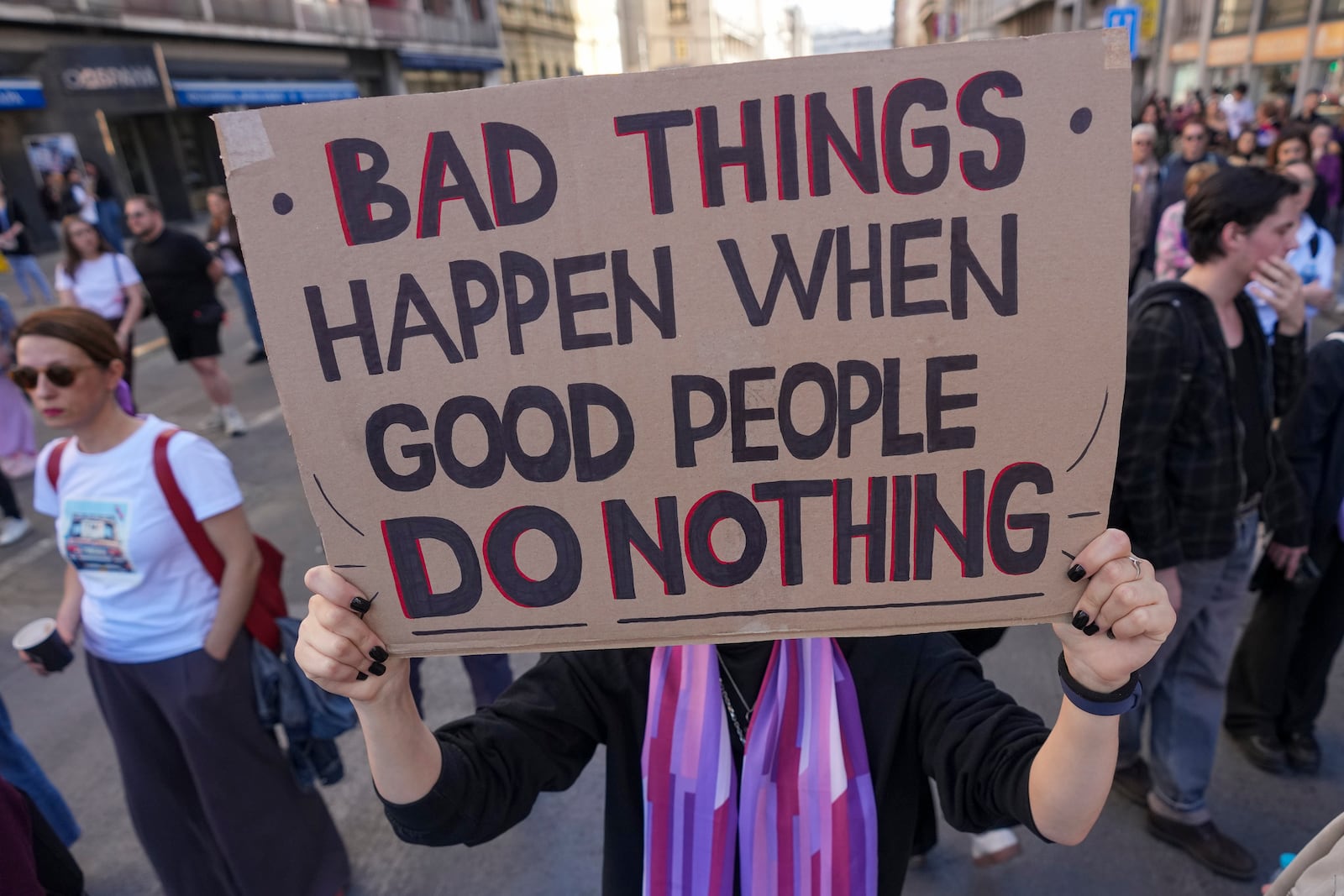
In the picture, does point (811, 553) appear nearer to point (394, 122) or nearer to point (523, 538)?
point (523, 538)

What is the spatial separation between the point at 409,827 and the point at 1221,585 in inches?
95.2

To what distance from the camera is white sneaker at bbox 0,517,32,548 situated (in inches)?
217

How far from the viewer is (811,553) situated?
4.02 ft

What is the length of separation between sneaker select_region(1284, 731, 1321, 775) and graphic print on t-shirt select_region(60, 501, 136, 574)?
3.76 metres

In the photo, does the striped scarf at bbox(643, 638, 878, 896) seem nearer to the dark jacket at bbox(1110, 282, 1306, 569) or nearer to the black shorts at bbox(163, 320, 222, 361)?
the dark jacket at bbox(1110, 282, 1306, 569)

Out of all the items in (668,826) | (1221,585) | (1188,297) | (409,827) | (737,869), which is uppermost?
(1188,297)

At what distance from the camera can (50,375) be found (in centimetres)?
224

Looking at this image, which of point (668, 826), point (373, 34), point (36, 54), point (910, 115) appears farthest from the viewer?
point (373, 34)

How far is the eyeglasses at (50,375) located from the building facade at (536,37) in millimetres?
37800

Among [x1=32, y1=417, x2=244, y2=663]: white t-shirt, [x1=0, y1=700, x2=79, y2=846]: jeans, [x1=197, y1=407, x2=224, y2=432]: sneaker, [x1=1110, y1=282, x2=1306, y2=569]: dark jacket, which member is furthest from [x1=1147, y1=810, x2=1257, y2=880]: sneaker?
[x1=197, y1=407, x2=224, y2=432]: sneaker

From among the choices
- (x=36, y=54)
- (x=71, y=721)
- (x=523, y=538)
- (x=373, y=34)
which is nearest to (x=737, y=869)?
(x=523, y=538)

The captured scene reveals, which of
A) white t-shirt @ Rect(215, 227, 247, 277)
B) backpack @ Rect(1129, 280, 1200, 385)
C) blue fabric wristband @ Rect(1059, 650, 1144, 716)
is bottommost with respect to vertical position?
white t-shirt @ Rect(215, 227, 247, 277)

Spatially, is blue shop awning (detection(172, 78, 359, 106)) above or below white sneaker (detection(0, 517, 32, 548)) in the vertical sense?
above

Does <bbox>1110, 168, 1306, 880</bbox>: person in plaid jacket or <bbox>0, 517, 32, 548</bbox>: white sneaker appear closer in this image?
<bbox>1110, 168, 1306, 880</bbox>: person in plaid jacket
